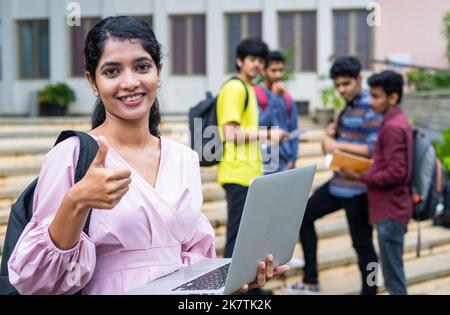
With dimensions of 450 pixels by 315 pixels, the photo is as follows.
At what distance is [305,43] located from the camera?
16.3 m

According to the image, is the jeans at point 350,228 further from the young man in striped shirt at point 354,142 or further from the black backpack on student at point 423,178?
the black backpack on student at point 423,178

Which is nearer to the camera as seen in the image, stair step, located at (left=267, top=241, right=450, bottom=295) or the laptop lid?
the laptop lid

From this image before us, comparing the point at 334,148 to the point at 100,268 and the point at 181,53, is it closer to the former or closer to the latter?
the point at 100,268

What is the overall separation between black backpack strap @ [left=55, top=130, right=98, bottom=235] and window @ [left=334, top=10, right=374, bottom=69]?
1453cm

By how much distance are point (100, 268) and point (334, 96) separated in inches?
449

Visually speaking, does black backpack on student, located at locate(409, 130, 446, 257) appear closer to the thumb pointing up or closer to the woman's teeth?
the woman's teeth

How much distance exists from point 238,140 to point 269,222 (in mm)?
2719

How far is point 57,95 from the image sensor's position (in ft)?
51.8

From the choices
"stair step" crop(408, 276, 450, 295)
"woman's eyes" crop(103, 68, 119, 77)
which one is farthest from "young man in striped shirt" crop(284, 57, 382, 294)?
"woman's eyes" crop(103, 68, 119, 77)

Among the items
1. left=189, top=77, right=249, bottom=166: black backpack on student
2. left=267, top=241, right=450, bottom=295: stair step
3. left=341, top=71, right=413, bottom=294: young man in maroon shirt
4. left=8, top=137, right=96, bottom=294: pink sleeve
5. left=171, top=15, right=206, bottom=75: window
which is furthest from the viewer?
left=171, top=15, right=206, bottom=75: window

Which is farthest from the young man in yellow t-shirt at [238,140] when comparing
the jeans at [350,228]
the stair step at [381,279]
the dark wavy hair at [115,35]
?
the dark wavy hair at [115,35]

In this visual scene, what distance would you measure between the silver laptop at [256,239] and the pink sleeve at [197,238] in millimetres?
50

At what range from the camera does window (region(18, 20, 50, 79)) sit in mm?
16625

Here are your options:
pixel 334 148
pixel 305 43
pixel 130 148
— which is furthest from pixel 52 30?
pixel 130 148
